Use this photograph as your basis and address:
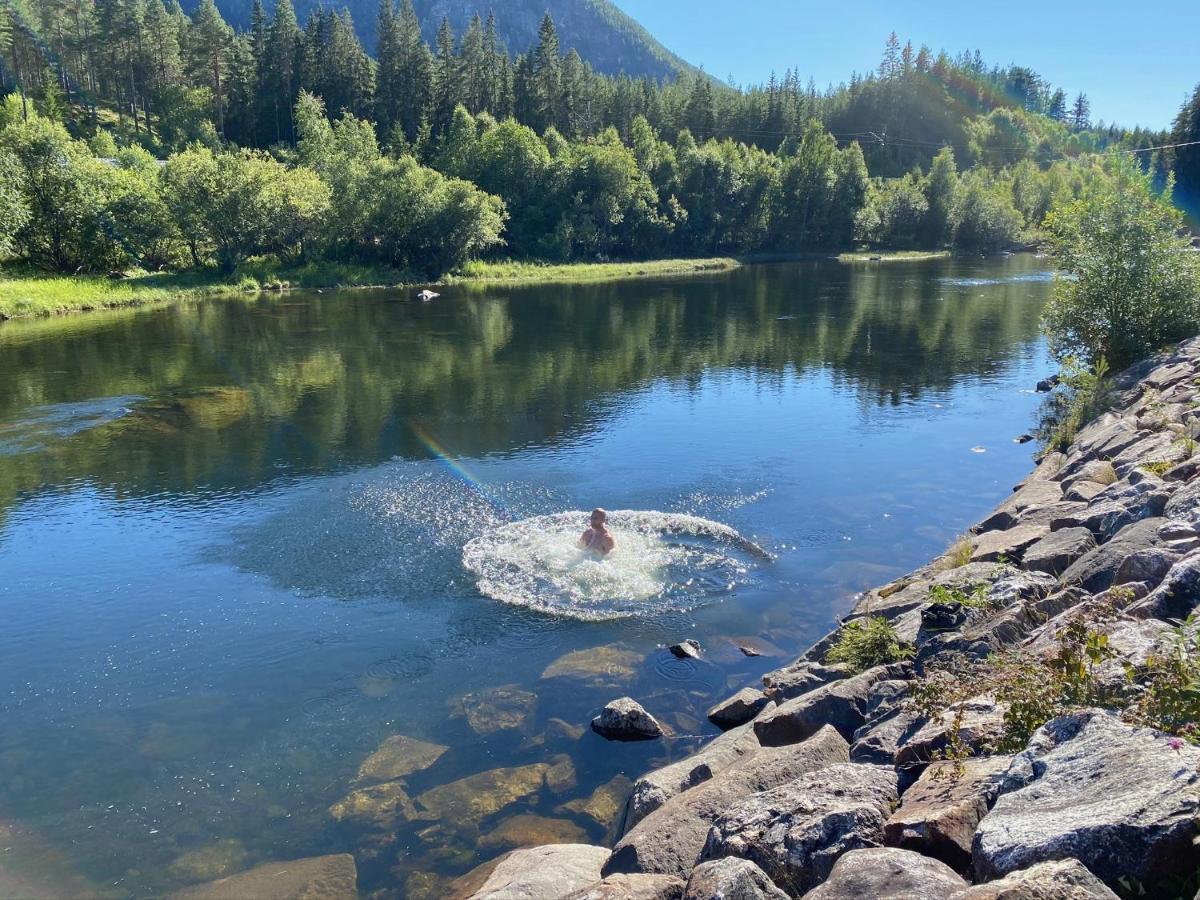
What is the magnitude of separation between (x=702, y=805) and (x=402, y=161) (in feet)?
375

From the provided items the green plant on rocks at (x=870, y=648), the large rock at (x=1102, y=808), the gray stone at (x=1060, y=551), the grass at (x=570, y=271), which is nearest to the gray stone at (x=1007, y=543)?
the gray stone at (x=1060, y=551)

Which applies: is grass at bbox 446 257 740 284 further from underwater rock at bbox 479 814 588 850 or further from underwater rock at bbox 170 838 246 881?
underwater rock at bbox 479 814 588 850

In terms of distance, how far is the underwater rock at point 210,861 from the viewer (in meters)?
11.7

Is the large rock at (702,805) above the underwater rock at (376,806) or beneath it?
above

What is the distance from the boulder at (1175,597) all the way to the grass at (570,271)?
99.3 meters

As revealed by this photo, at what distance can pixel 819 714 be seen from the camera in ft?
40.6

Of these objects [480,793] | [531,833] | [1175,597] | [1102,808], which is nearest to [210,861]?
[480,793]

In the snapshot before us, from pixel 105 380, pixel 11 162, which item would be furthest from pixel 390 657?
Result: pixel 11 162

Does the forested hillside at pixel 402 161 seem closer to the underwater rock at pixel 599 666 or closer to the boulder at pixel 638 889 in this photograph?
the underwater rock at pixel 599 666

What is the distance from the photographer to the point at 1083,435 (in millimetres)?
28672

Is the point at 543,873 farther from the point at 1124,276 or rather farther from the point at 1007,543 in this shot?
the point at 1124,276

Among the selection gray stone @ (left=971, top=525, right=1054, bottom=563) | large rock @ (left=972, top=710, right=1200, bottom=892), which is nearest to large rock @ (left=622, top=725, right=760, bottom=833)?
large rock @ (left=972, top=710, right=1200, bottom=892)

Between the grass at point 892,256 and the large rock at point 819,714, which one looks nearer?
the large rock at point 819,714

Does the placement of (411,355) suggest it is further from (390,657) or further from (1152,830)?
(1152,830)
